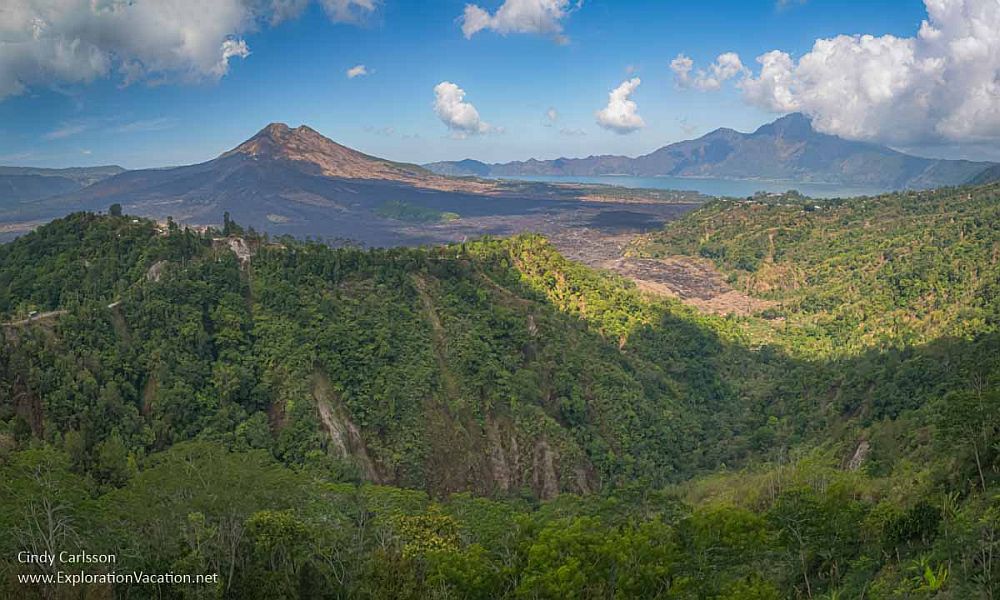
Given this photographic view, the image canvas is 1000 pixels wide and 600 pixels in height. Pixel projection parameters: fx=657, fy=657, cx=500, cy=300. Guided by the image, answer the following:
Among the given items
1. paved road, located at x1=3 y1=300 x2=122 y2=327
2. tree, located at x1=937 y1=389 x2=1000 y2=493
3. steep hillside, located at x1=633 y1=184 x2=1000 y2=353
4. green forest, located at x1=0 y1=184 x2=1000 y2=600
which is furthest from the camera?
steep hillside, located at x1=633 y1=184 x2=1000 y2=353

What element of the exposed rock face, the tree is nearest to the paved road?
the tree

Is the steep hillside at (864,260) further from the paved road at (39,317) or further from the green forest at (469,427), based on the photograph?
the paved road at (39,317)

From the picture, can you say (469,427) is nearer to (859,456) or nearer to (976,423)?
(859,456)

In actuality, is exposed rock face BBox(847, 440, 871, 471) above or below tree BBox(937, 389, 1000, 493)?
below

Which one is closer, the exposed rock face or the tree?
the tree

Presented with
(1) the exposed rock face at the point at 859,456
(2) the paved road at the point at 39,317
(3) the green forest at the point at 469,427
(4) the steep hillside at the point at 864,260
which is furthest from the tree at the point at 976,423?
Result: (2) the paved road at the point at 39,317

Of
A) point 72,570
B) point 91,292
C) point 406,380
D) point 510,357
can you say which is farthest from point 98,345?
point 510,357

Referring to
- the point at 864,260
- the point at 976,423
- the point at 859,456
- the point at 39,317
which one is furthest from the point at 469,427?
the point at 864,260

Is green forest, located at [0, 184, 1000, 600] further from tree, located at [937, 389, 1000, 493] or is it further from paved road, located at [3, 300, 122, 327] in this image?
paved road, located at [3, 300, 122, 327]

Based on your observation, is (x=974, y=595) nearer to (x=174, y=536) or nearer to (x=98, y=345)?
(x=174, y=536)

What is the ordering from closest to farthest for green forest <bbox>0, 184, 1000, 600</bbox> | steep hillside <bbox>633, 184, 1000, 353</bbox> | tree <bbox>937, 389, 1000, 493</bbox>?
green forest <bbox>0, 184, 1000, 600</bbox>
tree <bbox>937, 389, 1000, 493</bbox>
steep hillside <bbox>633, 184, 1000, 353</bbox>
